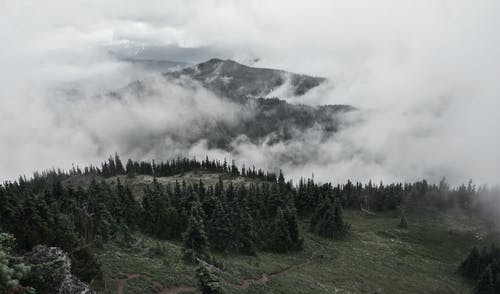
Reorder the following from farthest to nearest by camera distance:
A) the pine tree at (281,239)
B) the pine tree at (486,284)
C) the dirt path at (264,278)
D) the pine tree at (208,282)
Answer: the pine tree at (281,239), the pine tree at (486,284), the dirt path at (264,278), the pine tree at (208,282)

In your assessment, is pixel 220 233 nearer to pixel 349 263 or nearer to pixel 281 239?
pixel 281 239

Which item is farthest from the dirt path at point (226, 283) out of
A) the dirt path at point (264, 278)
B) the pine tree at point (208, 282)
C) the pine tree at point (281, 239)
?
the pine tree at point (281, 239)

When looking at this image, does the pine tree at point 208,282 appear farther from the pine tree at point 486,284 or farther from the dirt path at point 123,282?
the pine tree at point 486,284

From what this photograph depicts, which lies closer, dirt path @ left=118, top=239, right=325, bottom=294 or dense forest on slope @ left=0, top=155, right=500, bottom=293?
dense forest on slope @ left=0, top=155, right=500, bottom=293

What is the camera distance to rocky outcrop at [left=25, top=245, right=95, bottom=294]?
3077 cm

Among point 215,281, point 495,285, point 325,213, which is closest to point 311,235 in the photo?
point 325,213

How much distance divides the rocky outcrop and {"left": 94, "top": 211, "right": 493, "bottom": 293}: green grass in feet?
23.0

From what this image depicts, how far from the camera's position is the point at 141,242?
67.1 m

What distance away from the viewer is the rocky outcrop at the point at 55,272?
101 ft

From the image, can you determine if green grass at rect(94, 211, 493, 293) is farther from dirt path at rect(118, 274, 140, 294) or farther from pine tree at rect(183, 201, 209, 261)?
pine tree at rect(183, 201, 209, 261)

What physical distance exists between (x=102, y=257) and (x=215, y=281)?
2407 cm

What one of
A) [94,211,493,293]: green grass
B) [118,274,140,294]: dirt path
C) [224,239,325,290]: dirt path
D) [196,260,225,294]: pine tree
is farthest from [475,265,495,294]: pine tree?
[118,274,140,294]: dirt path

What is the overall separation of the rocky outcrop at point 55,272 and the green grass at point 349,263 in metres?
7.02

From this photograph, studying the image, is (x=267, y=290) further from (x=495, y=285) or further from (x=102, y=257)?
(x=495, y=285)
